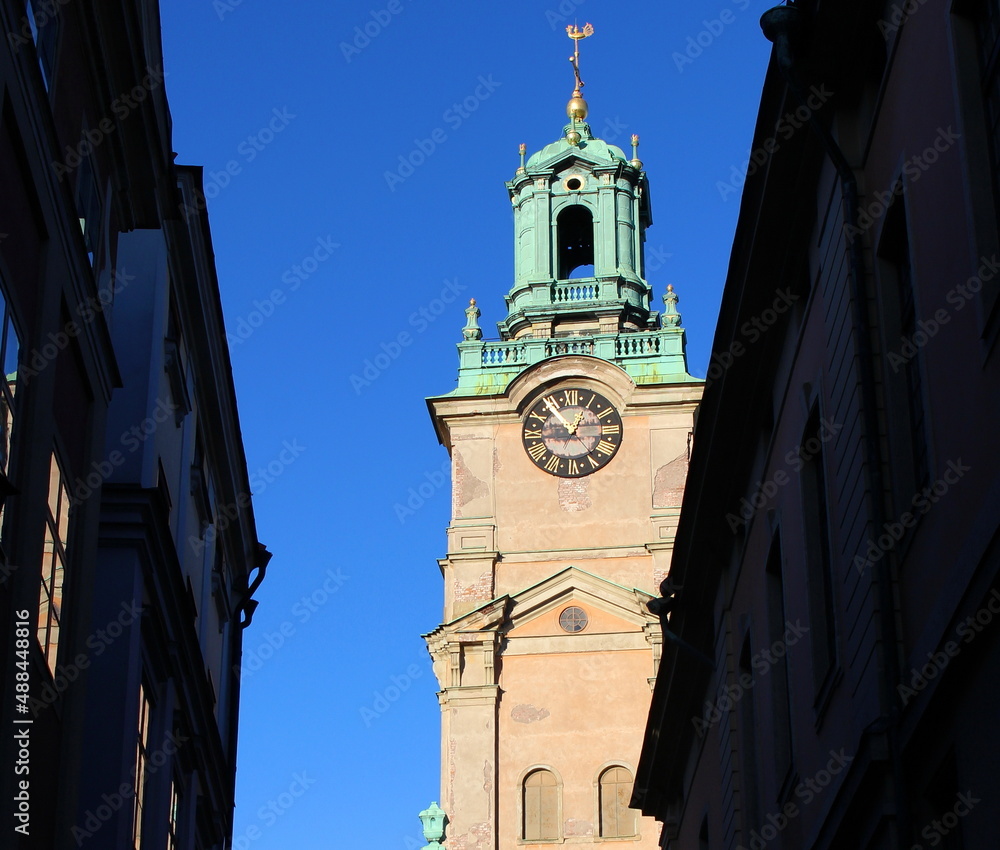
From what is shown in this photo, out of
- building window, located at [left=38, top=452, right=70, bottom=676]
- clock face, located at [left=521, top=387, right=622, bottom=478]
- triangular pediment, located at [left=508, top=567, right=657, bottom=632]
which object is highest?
clock face, located at [left=521, top=387, right=622, bottom=478]

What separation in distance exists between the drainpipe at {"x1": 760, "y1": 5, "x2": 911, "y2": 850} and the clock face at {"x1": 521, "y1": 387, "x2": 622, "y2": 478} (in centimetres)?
3912

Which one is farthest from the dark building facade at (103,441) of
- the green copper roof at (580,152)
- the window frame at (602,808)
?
the green copper roof at (580,152)

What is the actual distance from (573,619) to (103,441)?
116 ft

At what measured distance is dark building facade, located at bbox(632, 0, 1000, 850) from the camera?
11.8 metres

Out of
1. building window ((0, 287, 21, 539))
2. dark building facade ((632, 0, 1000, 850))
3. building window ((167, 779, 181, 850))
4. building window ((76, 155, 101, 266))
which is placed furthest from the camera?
building window ((167, 779, 181, 850))

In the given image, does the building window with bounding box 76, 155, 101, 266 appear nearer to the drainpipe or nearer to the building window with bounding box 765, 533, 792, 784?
the drainpipe

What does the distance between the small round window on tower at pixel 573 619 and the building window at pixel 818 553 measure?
3498 centimetres

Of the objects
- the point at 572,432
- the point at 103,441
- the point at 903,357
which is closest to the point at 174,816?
the point at 103,441

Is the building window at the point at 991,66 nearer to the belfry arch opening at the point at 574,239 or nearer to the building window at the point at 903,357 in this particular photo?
the building window at the point at 903,357

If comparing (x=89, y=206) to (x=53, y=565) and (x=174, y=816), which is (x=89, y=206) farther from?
→ (x=174, y=816)

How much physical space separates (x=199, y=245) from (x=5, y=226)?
10782 mm

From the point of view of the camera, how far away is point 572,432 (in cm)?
5494

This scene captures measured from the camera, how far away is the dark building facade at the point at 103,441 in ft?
47.2

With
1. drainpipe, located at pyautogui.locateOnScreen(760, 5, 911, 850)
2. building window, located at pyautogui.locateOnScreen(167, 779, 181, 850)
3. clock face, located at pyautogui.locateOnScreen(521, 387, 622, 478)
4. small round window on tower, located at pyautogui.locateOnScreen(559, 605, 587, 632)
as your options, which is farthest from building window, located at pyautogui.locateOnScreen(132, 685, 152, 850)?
clock face, located at pyautogui.locateOnScreen(521, 387, 622, 478)
